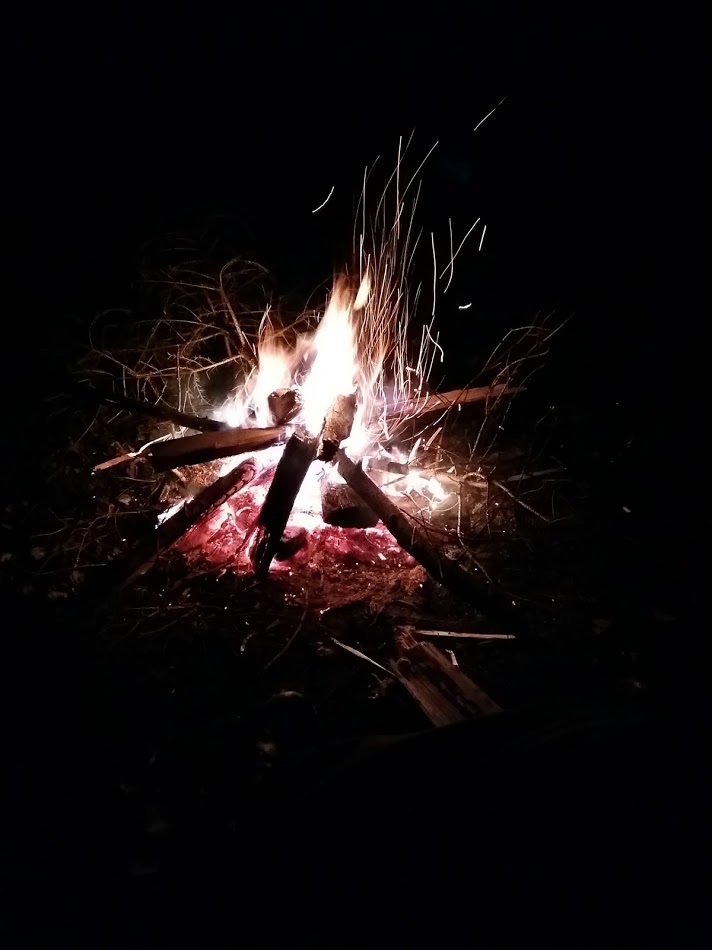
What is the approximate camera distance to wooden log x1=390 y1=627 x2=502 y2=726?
2.82 meters

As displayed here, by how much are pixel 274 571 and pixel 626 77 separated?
21.7ft

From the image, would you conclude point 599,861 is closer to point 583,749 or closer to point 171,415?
point 583,749

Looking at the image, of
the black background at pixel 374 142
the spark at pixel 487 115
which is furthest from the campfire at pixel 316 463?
the spark at pixel 487 115

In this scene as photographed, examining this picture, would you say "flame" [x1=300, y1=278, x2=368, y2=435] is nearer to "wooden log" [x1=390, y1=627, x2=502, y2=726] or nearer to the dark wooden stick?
the dark wooden stick

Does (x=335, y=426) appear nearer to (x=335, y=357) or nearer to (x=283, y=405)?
(x=283, y=405)

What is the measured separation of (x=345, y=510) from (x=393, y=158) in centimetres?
452

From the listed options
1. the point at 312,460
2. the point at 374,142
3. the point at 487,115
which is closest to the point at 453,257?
the point at 374,142

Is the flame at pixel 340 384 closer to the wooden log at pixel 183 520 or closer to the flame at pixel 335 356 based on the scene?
the flame at pixel 335 356

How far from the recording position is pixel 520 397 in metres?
5.25

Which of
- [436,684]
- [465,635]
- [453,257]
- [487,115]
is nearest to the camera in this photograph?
[436,684]

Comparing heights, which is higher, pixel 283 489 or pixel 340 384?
pixel 340 384

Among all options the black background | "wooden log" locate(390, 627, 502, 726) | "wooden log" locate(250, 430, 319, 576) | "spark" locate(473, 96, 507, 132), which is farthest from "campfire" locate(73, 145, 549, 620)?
"spark" locate(473, 96, 507, 132)

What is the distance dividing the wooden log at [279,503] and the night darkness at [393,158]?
7.80 ft

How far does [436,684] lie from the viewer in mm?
2998
